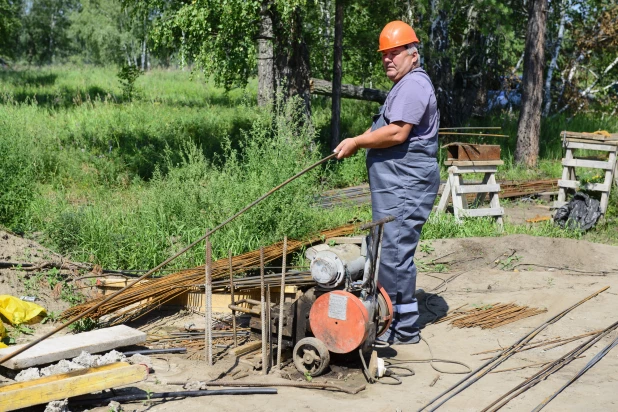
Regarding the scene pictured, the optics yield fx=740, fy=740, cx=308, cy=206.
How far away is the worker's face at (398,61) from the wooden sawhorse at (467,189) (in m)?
4.20

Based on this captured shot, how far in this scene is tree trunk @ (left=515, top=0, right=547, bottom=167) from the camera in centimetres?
1463

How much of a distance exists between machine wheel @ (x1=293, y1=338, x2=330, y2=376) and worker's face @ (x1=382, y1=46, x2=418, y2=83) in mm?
2117

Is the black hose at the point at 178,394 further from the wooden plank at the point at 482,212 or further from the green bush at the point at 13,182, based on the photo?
the wooden plank at the point at 482,212

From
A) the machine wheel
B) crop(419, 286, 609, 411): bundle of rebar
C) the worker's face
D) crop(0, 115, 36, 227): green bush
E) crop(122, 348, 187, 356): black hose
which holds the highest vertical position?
the worker's face

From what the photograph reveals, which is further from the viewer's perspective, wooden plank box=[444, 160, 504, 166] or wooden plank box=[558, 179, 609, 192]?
wooden plank box=[558, 179, 609, 192]

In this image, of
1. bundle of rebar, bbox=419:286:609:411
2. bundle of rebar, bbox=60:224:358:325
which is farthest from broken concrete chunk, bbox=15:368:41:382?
bundle of rebar, bbox=419:286:609:411

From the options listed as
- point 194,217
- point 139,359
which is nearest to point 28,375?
point 139,359

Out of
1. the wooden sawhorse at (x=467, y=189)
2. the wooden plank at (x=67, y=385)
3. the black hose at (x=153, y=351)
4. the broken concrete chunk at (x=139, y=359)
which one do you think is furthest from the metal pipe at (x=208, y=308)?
the wooden sawhorse at (x=467, y=189)

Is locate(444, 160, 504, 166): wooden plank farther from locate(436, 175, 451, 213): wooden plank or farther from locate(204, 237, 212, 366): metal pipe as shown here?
locate(204, 237, 212, 366): metal pipe

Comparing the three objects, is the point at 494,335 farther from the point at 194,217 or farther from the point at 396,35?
the point at 194,217

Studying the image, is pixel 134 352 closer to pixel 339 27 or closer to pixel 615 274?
pixel 615 274

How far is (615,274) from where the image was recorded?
808cm

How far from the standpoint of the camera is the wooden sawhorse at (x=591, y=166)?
429 inches

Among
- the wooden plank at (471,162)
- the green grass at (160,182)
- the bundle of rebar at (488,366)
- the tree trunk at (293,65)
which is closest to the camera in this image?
the bundle of rebar at (488,366)
